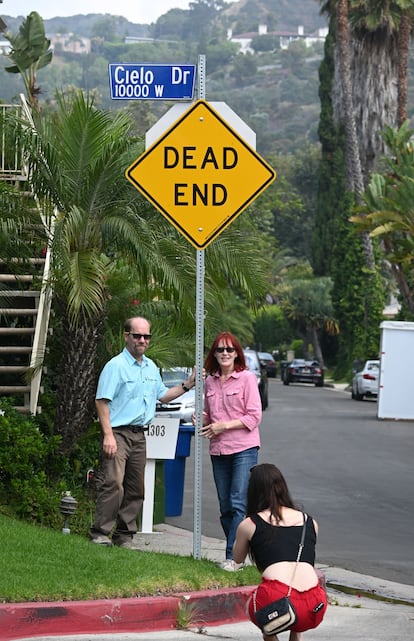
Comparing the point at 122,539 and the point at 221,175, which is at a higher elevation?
the point at 221,175

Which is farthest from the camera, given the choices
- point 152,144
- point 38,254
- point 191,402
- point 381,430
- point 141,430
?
point 381,430

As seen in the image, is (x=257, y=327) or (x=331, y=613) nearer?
(x=331, y=613)

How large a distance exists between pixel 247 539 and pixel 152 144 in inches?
172

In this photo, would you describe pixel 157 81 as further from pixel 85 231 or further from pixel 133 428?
pixel 133 428

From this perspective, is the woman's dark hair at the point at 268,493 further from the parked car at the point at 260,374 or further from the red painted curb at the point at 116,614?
the parked car at the point at 260,374

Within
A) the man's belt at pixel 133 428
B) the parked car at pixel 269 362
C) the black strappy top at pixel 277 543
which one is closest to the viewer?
the black strappy top at pixel 277 543

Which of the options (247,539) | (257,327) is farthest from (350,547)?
(257,327)

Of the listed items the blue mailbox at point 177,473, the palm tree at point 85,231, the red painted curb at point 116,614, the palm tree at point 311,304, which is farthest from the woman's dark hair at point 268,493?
the palm tree at point 311,304

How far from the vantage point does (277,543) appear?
6.32m

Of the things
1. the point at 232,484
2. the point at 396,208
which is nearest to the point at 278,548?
the point at 232,484

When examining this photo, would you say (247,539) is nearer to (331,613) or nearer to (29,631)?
(29,631)

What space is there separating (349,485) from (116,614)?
9.73m

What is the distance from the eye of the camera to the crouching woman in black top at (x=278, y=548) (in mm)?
6172

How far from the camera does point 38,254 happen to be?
1462cm
